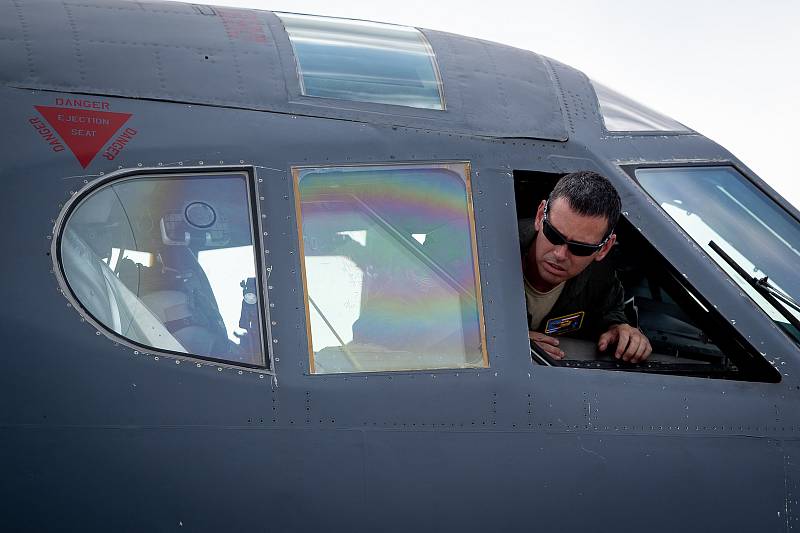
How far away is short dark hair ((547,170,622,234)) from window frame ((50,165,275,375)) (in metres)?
1.35

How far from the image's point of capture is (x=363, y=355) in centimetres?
466

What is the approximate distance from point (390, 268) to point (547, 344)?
2.89 ft

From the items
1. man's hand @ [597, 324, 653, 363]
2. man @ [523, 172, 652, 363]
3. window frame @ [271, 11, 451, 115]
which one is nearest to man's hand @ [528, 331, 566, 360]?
man @ [523, 172, 652, 363]

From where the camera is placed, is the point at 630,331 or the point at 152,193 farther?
the point at 630,331

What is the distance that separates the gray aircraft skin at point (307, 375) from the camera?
14.0ft

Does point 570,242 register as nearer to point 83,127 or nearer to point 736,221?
point 736,221

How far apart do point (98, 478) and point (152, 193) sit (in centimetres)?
122

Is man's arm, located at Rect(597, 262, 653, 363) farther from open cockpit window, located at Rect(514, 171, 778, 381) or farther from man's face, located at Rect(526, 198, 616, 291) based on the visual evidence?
man's face, located at Rect(526, 198, 616, 291)

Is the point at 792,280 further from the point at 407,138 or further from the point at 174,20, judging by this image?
the point at 174,20

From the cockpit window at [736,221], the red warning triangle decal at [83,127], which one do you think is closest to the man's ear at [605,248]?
the cockpit window at [736,221]

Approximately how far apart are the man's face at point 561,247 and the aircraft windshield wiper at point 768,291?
0.60 metres

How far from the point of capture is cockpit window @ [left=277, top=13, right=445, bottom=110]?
5.11 m

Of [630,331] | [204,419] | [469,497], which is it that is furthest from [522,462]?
[204,419]

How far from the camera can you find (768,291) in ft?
16.9
